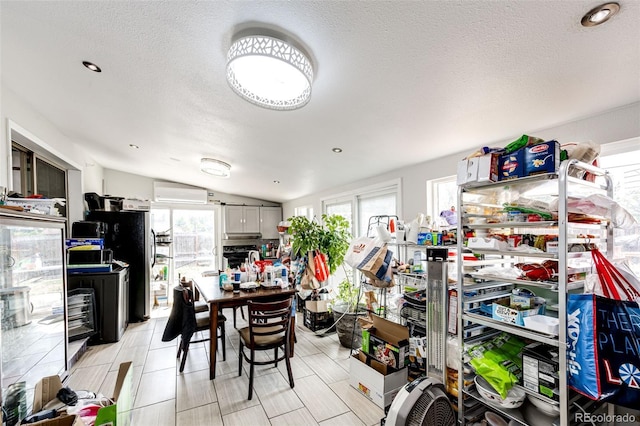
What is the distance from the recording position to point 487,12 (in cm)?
110

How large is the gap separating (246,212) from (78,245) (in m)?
3.65

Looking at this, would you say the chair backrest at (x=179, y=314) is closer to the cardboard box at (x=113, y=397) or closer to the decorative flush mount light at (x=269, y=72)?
the cardboard box at (x=113, y=397)

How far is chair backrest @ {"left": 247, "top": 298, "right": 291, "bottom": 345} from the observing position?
2.20 m

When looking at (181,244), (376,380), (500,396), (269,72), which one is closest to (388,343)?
(376,380)

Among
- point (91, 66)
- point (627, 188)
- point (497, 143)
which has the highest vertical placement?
point (91, 66)

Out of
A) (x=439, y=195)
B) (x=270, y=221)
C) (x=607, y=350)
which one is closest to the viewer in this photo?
(x=607, y=350)

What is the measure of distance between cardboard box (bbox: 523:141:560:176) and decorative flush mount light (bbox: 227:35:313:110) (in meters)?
1.25

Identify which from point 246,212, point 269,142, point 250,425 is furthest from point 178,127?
point 246,212

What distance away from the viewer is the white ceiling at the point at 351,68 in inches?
46.6

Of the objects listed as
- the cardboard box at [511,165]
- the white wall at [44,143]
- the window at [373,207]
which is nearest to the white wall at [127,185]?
the white wall at [44,143]

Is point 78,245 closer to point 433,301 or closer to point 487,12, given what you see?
point 433,301

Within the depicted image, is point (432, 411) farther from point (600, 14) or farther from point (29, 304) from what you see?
point (29, 304)

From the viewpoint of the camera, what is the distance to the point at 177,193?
5973 mm

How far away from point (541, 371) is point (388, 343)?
1007mm
